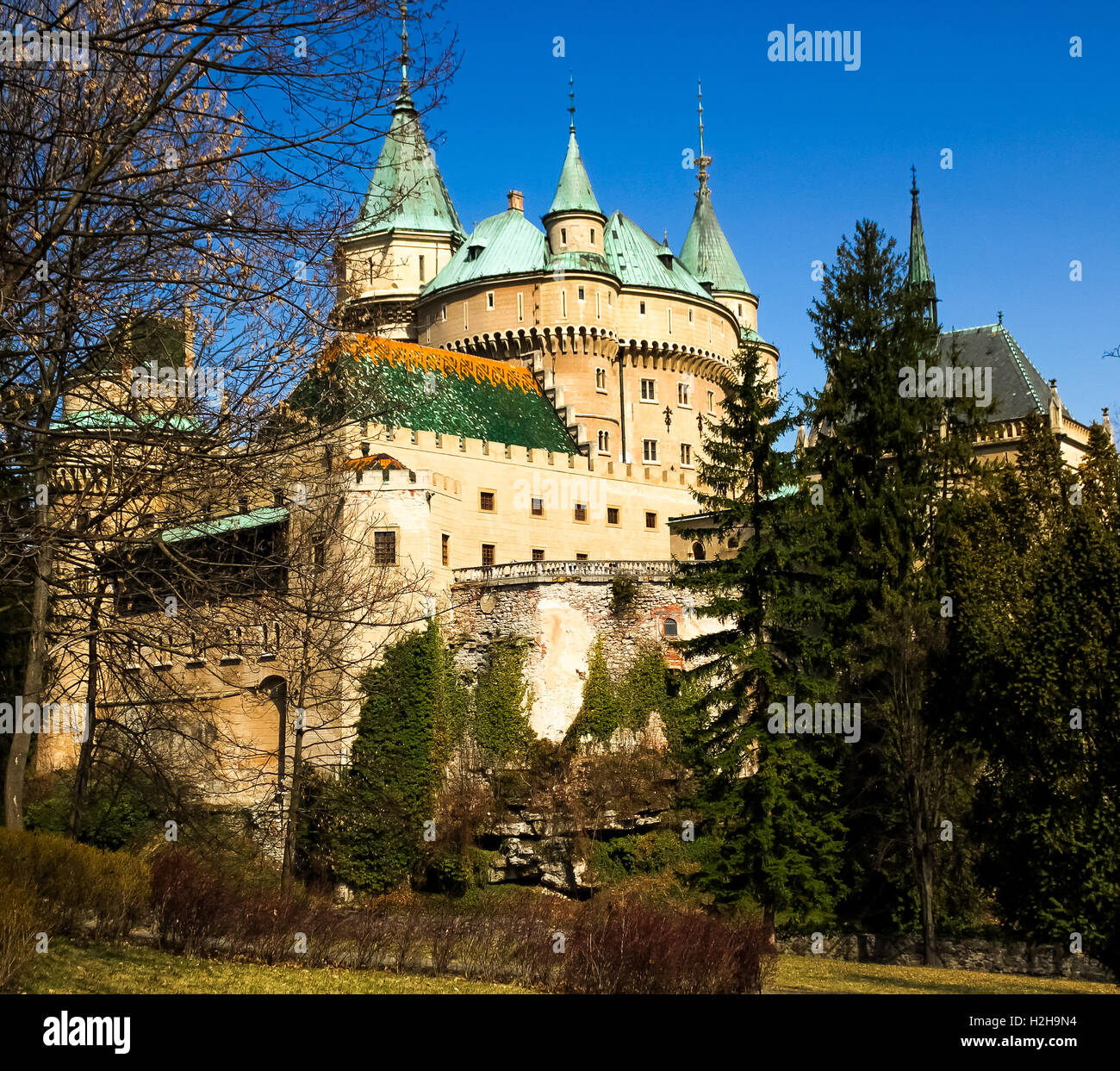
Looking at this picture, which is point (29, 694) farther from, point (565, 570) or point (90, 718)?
point (565, 570)

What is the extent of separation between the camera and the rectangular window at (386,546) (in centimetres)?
3796

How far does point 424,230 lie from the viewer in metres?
66.8

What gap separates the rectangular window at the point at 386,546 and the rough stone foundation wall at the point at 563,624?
8.58 feet

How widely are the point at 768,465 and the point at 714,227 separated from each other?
5001cm

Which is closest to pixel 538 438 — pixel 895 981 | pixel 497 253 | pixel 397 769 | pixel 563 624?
pixel 497 253

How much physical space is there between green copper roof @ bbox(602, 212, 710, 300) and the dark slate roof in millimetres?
12610

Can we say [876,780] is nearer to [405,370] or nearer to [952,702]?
[952,702]

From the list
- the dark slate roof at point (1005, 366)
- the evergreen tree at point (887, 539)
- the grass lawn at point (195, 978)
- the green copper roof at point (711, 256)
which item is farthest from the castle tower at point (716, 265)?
the grass lawn at point (195, 978)

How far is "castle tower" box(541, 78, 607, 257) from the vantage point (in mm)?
59719

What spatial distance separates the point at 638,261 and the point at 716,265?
12916mm

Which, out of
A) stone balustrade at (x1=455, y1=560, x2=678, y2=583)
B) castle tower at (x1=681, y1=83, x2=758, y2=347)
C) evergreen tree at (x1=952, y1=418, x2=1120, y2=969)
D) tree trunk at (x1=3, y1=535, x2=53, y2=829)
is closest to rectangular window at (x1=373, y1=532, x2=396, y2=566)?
stone balustrade at (x1=455, y1=560, x2=678, y2=583)

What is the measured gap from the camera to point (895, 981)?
2284cm

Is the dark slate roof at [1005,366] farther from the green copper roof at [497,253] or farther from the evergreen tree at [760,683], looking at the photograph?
the evergreen tree at [760,683]
